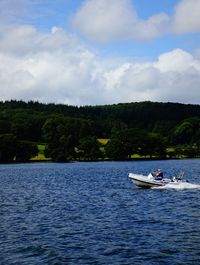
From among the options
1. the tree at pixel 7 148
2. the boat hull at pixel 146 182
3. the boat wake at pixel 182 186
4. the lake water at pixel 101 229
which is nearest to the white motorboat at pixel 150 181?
the boat hull at pixel 146 182

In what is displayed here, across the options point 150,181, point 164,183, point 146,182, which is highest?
point 150,181

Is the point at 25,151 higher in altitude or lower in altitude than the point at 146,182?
higher

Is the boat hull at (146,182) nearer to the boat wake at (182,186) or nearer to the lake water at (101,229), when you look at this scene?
the boat wake at (182,186)

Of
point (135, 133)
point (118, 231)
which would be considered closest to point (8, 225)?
point (118, 231)

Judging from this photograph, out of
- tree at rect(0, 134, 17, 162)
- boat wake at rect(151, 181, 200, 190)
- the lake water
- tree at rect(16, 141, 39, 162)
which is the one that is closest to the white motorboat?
boat wake at rect(151, 181, 200, 190)

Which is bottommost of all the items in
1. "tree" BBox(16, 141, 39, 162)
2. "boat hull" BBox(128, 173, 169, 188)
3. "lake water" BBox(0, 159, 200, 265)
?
"lake water" BBox(0, 159, 200, 265)

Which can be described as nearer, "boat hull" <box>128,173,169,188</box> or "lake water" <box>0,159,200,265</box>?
"lake water" <box>0,159,200,265</box>

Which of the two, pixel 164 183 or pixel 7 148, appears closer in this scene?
pixel 164 183

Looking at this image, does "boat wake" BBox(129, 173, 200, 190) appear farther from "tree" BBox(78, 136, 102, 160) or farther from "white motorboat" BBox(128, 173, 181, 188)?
"tree" BBox(78, 136, 102, 160)

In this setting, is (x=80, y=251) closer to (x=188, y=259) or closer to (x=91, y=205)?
(x=188, y=259)

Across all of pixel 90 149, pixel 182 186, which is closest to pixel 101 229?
pixel 182 186

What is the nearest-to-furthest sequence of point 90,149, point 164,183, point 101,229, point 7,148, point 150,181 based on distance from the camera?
point 101,229 < point 164,183 < point 150,181 < point 7,148 < point 90,149

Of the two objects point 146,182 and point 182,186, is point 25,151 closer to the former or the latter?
point 146,182

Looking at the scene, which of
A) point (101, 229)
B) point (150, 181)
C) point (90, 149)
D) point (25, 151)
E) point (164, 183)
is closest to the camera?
point (101, 229)
